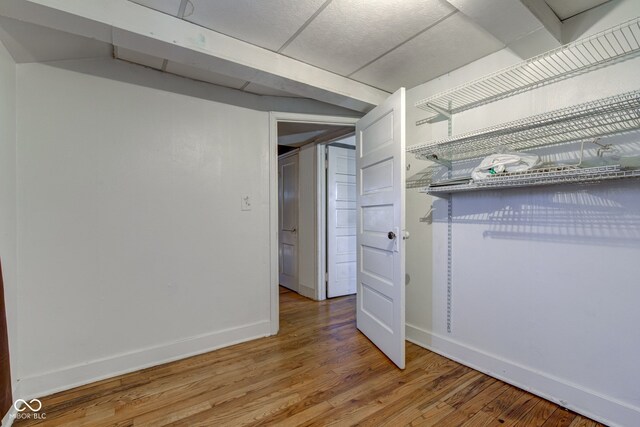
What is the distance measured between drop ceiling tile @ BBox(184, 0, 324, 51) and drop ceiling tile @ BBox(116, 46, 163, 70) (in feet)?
1.76

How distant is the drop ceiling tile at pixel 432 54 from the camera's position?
1.67 m

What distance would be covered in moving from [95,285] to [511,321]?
2.62 meters

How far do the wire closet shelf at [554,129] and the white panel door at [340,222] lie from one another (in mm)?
1733

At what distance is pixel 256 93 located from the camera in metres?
2.46

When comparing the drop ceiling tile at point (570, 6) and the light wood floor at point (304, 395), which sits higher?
the drop ceiling tile at point (570, 6)

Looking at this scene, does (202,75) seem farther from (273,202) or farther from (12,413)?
(12,413)

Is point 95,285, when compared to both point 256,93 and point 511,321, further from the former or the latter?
point 511,321

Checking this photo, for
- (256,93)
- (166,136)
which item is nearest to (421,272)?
(256,93)

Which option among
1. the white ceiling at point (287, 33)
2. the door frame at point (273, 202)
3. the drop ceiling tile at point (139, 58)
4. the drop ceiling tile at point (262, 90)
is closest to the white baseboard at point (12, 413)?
the door frame at point (273, 202)

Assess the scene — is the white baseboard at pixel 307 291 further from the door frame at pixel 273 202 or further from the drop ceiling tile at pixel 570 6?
the drop ceiling tile at pixel 570 6

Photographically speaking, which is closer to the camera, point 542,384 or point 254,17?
point 254,17

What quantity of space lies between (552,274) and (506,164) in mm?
675

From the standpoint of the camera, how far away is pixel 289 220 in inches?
161

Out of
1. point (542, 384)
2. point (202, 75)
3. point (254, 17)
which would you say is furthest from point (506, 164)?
point (202, 75)
